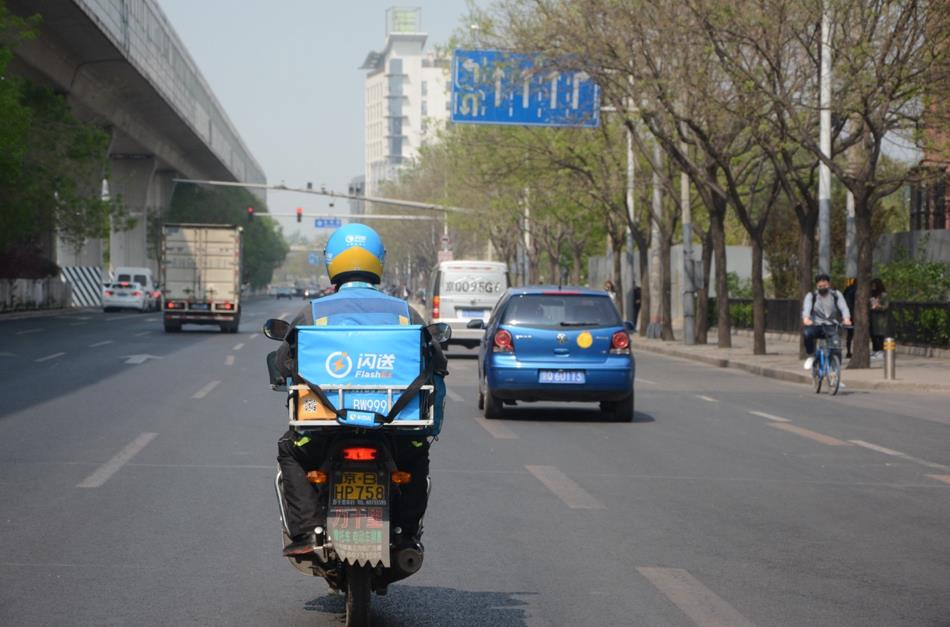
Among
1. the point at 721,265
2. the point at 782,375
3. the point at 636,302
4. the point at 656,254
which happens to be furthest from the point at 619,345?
the point at 636,302

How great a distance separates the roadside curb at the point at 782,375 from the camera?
23047mm

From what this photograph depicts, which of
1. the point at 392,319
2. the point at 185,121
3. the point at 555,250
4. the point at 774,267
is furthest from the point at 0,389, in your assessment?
the point at 185,121

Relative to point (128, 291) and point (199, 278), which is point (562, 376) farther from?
point (128, 291)

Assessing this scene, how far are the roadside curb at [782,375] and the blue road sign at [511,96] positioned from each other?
6.19m

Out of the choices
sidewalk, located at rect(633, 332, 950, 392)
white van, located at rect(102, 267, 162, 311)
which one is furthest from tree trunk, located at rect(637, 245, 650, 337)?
white van, located at rect(102, 267, 162, 311)

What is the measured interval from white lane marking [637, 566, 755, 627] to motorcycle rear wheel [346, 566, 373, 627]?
5.07 feet

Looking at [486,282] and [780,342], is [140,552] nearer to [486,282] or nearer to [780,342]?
[486,282]

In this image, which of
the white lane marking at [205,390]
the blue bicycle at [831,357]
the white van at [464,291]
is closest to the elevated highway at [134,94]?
the white van at [464,291]

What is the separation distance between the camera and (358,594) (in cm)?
578

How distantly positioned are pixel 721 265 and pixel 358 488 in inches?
Result: 1175

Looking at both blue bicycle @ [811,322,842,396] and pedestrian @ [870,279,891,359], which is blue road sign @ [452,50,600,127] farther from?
blue bicycle @ [811,322,842,396]

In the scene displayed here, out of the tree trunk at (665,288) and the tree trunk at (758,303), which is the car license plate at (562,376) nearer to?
the tree trunk at (758,303)

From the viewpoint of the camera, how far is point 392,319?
19.3 feet

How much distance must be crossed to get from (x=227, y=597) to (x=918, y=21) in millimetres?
Answer: 20362
